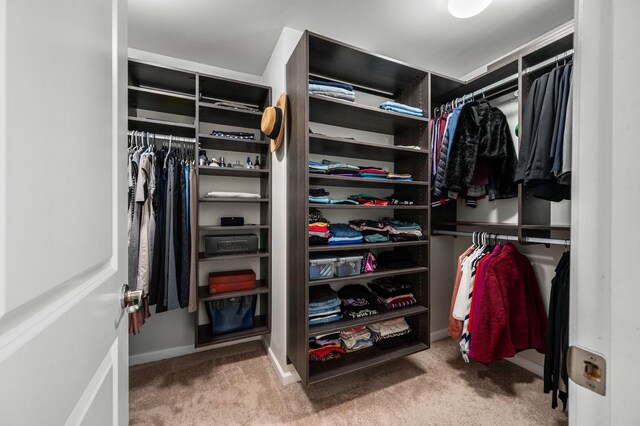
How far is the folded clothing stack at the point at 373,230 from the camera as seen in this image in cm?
191

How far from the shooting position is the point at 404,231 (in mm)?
1965

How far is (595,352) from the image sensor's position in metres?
0.38

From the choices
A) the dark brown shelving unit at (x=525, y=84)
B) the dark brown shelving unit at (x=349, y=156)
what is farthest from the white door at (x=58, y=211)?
the dark brown shelving unit at (x=525, y=84)

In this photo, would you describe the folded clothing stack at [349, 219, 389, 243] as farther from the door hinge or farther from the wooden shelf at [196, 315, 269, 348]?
the door hinge

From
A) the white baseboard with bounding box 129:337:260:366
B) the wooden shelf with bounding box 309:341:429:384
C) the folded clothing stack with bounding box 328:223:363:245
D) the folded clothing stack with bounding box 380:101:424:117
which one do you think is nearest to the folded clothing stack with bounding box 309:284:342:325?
the wooden shelf with bounding box 309:341:429:384

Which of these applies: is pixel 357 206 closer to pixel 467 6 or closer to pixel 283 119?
pixel 283 119

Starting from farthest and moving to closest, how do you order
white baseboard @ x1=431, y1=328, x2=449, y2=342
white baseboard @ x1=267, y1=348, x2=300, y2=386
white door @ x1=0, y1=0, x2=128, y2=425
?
white baseboard @ x1=431, y1=328, x2=449, y2=342, white baseboard @ x1=267, y1=348, x2=300, y2=386, white door @ x1=0, y1=0, x2=128, y2=425

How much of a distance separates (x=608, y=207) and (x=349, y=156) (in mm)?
1921

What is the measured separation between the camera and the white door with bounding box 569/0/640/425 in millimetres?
347

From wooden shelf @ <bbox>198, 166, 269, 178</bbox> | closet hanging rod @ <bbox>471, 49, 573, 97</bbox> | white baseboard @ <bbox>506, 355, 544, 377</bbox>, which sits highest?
closet hanging rod @ <bbox>471, 49, 573, 97</bbox>

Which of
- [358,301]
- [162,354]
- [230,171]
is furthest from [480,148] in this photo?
[162,354]

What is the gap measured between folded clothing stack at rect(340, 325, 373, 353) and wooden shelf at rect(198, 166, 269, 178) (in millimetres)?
1474

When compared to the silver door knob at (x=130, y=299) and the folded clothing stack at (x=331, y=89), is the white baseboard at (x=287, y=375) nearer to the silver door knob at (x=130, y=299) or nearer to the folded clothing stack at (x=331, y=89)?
the silver door knob at (x=130, y=299)

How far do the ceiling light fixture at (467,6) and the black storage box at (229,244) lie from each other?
6.99 ft
